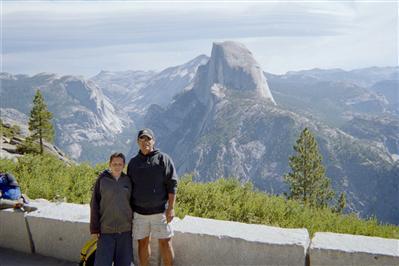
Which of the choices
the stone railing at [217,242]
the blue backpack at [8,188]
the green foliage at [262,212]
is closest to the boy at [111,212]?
the stone railing at [217,242]

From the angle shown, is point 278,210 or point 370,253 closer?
point 370,253

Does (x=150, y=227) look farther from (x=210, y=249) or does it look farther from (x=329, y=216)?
(x=329, y=216)

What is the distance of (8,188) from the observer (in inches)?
301

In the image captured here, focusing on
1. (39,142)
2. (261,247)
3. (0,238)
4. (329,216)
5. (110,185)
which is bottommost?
(39,142)

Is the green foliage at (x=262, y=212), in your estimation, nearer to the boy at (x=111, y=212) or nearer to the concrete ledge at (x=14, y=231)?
the boy at (x=111, y=212)

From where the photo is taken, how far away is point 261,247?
5770 millimetres

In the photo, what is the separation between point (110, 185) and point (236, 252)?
1.98 m

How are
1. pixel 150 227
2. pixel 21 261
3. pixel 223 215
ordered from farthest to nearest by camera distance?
pixel 223 215
pixel 21 261
pixel 150 227

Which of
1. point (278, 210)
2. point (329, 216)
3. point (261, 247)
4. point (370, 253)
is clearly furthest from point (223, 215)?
point (370, 253)

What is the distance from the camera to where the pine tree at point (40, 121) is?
5078 centimetres

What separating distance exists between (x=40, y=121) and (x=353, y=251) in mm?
51201

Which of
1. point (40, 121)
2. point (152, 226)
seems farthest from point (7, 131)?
point (152, 226)

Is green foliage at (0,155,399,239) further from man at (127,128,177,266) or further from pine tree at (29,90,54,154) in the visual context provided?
pine tree at (29,90,54,154)

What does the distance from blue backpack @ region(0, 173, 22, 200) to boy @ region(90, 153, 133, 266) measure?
226 centimetres
